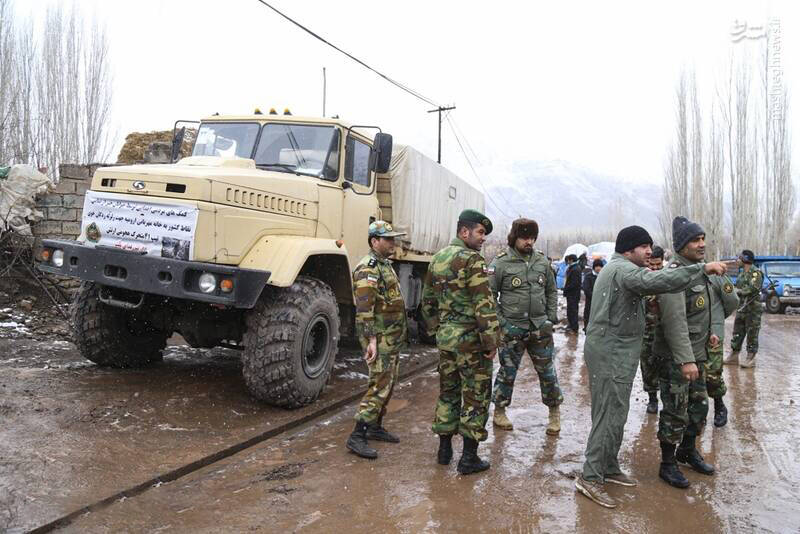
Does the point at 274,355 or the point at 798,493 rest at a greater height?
the point at 274,355

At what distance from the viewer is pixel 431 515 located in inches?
132

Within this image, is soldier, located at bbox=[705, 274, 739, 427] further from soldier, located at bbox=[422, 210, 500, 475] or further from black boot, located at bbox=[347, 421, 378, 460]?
black boot, located at bbox=[347, 421, 378, 460]

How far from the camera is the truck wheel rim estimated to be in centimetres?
541

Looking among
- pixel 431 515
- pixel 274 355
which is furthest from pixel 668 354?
pixel 274 355

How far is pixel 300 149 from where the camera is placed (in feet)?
20.4

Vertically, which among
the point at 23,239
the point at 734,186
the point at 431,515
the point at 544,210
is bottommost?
the point at 431,515

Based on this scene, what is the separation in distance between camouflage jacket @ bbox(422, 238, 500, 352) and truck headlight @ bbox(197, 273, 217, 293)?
1802 mm

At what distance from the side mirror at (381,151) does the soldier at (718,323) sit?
336 centimetres

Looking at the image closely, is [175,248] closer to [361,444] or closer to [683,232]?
[361,444]

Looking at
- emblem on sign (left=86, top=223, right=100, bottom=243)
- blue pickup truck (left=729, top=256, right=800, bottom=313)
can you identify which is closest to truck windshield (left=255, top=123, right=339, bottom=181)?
emblem on sign (left=86, top=223, right=100, bottom=243)

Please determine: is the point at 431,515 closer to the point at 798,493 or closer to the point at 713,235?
the point at 798,493

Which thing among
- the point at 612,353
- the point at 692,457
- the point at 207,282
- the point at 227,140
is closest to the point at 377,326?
the point at 207,282

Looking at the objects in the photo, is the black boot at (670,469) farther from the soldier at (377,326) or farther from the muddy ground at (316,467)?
the soldier at (377,326)

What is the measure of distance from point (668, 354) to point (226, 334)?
3.82m
